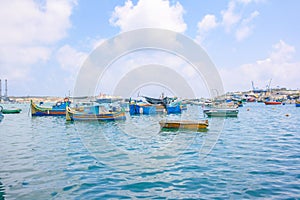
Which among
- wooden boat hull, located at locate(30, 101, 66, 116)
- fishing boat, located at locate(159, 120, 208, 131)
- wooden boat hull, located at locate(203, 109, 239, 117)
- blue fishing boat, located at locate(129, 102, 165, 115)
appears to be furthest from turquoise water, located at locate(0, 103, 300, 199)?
blue fishing boat, located at locate(129, 102, 165, 115)

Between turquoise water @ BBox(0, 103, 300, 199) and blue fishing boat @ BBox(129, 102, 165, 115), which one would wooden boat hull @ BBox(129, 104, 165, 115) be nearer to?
blue fishing boat @ BBox(129, 102, 165, 115)

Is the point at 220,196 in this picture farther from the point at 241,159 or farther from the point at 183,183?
the point at 241,159

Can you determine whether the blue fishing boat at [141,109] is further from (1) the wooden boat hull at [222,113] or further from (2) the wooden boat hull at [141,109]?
(1) the wooden boat hull at [222,113]

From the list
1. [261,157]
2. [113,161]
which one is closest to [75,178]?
[113,161]

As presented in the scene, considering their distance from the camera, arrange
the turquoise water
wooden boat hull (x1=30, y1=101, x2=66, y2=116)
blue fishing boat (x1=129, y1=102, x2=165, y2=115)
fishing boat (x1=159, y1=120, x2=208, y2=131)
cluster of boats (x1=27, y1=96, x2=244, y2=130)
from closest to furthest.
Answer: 1. the turquoise water
2. fishing boat (x1=159, y1=120, x2=208, y2=131)
3. cluster of boats (x1=27, y1=96, x2=244, y2=130)
4. wooden boat hull (x1=30, y1=101, x2=66, y2=116)
5. blue fishing boat (x1=129, y1=102, x2=165, y2=115)

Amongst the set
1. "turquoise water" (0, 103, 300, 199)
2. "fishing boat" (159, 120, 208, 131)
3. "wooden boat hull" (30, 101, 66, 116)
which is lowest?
"turquoise water" (0, 103, 300, 199)

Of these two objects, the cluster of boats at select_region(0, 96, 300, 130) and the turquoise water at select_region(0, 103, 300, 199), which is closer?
the turquoise water at select_region(0, 103, 300, 199)

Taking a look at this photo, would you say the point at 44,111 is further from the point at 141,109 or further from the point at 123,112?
the point at 141,109

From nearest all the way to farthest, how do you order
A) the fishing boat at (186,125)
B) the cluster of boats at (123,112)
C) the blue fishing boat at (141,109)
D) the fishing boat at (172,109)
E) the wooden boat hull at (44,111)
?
the fishing boat at (186,125) → the cluster of boats at (123,112) → the wooden boat hull at (44,111) → the blue fishing boat at (141,109) → the fishing boat at (172,109)

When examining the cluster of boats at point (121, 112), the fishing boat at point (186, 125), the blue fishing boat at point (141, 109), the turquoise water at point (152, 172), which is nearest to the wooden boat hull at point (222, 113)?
the cluster of boats at point (121, 112)

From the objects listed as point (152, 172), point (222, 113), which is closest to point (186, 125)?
point (152, 172)

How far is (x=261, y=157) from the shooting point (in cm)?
1088

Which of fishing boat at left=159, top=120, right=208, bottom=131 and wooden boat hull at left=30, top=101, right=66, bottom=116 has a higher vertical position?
wooden boat hull at left=30, top=101, right=66, bottom=116

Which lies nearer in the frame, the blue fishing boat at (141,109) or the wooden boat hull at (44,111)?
the wooden boat hull at (44,111)
